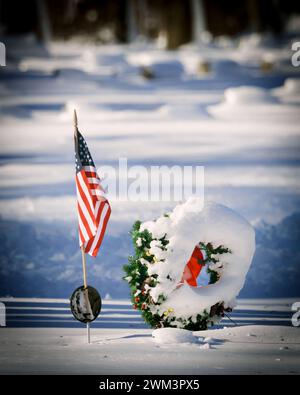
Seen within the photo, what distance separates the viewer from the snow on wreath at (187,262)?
8047mm

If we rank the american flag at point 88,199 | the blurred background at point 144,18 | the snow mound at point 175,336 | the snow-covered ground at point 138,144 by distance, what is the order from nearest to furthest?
the snow mound at point 175,336, the american flag at point 88,199, the snow-covered ground at point 138,144, the blurred background at point 144,18

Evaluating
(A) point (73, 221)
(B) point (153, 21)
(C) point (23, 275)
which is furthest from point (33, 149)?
(B) point (153, 21)

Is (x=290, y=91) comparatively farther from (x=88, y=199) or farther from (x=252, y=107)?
(x=88, y=199)

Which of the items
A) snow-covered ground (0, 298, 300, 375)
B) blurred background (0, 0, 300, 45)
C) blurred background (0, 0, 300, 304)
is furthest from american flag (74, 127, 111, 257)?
blurred background (0, 0, 300, 45)

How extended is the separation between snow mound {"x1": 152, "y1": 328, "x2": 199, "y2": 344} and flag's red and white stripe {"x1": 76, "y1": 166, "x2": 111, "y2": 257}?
1059 mm

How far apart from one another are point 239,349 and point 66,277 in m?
3.77

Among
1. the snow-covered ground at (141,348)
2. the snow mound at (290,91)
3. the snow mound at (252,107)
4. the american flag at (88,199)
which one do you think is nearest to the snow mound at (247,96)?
the snow mound at (252,107)

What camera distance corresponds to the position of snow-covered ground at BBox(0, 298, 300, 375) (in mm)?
7594

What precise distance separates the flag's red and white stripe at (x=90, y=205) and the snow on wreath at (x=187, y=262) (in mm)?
385

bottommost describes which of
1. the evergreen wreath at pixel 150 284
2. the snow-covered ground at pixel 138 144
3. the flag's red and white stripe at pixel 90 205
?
the evergreen wreath at pixel 150 284

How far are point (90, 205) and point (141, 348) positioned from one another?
4.83ft

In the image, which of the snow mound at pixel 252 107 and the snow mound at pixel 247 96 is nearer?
the snow mound at pixel 252 107

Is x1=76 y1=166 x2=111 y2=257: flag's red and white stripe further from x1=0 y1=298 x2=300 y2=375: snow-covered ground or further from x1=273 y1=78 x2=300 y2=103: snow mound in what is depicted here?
x1=273 y1=78 x2=300 y2=103: snow mound

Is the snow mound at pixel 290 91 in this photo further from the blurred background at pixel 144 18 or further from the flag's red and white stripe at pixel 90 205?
the flag's red and white stripe at pixel 90 205
